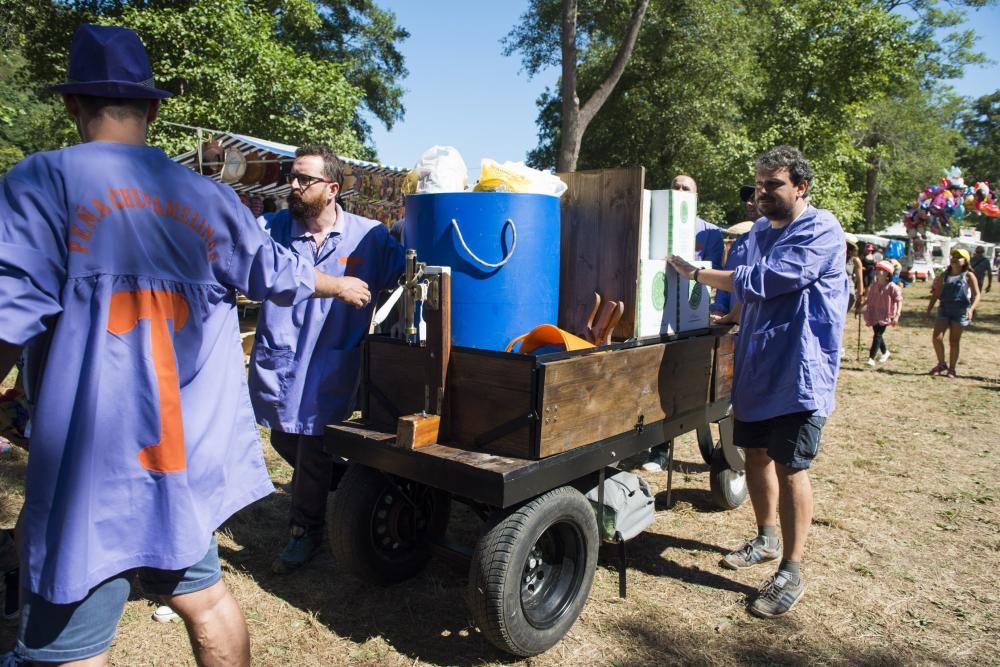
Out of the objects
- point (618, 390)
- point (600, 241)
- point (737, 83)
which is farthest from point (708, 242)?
point (737, 83)

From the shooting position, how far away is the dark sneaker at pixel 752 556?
10.4 feet

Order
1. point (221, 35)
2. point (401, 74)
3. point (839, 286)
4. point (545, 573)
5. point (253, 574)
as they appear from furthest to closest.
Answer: point (401, 74) < point (221, 35) < point (253, 574) < point (839, 286) < point (545, 573)

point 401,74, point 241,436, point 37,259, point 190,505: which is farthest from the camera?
point 401,74

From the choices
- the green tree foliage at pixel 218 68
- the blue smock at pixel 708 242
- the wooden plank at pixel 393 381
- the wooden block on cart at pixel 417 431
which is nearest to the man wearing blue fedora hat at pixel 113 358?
the wooden block on cart at pixel 417 431

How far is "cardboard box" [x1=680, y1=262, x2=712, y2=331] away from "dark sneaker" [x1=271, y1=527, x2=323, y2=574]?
6.54ft

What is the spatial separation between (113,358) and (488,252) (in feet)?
4.52

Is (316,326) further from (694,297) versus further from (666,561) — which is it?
(666,561)

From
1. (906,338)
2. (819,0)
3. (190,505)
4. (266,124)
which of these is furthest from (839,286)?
(819,0)

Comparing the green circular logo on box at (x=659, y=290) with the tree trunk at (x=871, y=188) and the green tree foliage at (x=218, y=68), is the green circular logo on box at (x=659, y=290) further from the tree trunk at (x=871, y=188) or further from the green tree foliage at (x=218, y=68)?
the tree trunk at (x=871, y=188)

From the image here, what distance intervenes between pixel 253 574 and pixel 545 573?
1418 mm

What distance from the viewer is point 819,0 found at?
66.9 feet

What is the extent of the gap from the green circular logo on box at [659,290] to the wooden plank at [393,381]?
1.04 m

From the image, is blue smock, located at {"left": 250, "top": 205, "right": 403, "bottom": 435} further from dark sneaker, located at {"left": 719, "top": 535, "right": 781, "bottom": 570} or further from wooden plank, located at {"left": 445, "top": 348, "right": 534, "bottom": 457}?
dark sneaker, located at {"left": 719, "top": 535, "right": 781, "bottom": 570}

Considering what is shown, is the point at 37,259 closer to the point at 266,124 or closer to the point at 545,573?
the point at 545,573
